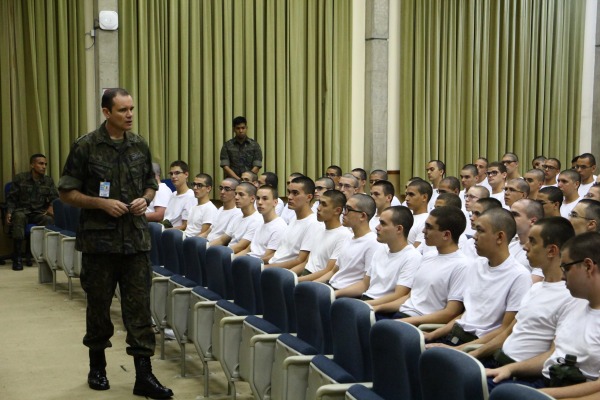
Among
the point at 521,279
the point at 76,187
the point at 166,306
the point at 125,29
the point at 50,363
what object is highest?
the point at 125,29

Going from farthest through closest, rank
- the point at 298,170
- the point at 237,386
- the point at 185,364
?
1. the point at 298,170
2. the point at 185,364
3. the point at 237,386

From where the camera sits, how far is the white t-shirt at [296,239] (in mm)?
5535

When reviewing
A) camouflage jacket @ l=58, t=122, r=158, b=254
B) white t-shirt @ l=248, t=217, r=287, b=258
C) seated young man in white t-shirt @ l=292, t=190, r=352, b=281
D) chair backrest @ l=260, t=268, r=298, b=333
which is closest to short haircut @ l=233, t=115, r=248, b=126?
white t-shirt @ l=248, t=217, r=287, b=258

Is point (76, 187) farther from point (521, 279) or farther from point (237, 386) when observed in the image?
point (521, 279)

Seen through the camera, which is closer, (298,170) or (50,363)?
(50,363)

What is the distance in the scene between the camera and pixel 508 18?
39.0 feet

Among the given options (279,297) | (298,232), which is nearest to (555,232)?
(279,297)

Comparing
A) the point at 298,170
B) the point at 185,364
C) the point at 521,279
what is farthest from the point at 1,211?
the point at 521,279

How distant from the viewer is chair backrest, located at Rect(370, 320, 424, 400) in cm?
279

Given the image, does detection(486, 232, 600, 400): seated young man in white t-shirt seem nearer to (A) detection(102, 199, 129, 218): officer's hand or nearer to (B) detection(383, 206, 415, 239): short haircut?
(B) detection(383, 206, 415, 239): short haircut

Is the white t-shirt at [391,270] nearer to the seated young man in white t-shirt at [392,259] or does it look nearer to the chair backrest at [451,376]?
the seated young man in white t-shirt at [392,259]

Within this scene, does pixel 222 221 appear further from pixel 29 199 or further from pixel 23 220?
pixel 29 199

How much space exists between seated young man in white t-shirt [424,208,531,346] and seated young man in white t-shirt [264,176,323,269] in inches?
79.2

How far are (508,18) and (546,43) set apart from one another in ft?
3.00
